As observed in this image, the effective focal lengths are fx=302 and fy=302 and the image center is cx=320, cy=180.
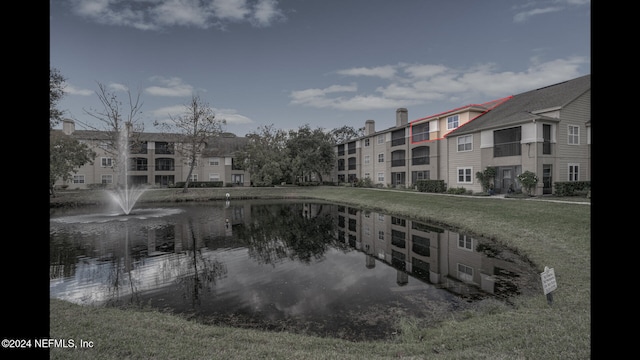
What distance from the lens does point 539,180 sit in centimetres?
2344

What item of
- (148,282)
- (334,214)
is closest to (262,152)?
(334,214)

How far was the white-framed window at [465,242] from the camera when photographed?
1281 cm

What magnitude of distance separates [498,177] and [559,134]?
17.9 ft

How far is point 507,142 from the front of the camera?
26016 mm

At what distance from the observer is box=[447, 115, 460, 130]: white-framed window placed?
32562mm

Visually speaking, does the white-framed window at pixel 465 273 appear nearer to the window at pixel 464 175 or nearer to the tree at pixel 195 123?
the window at pixel 464 175

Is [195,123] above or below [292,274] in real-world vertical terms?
above

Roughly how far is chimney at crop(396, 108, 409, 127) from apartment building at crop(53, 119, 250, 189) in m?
27.3

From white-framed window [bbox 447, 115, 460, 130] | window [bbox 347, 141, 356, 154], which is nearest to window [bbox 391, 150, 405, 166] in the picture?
white-framed window [bbox 447, 115, 460, 130]

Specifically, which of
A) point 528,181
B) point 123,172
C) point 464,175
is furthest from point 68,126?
point 528,181

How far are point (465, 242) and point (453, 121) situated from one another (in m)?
22.8

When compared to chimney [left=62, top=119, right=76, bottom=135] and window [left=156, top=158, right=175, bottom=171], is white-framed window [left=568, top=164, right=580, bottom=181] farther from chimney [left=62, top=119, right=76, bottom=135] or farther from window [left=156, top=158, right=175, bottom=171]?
chimney [left=62, top=119, right=76, bottom=135]

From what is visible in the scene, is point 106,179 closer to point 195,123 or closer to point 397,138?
point 195,123

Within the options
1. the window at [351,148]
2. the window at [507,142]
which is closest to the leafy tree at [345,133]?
the window at [351,148]
